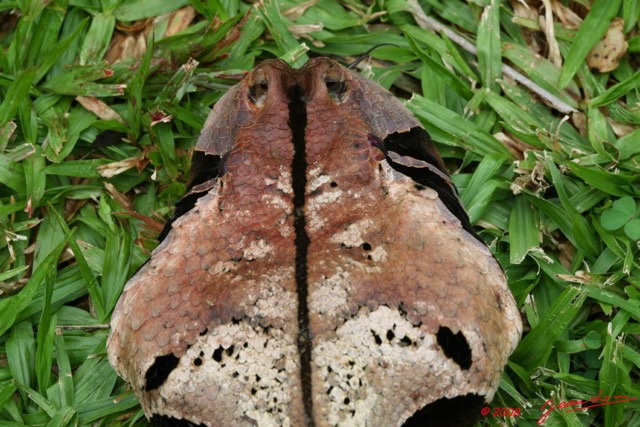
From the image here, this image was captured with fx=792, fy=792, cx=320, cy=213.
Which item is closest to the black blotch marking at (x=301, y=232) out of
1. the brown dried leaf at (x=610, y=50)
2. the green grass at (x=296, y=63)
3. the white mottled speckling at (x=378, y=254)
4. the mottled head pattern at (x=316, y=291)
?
the mottled head pattern at (x=316, y=291)

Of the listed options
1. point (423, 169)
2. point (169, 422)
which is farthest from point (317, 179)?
point (169, 422)

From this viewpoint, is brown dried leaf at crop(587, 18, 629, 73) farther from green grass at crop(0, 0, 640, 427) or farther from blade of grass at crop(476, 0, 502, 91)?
blade of grass at crop(476, 0, 502, 91)

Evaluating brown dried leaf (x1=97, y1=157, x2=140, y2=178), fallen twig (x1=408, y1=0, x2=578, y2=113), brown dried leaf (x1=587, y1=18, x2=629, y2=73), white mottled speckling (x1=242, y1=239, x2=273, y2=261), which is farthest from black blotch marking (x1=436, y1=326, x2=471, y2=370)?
brown dried leaf (x1=587, y1=18, x2=629, y2=73)

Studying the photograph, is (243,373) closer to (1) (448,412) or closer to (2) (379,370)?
(2) (379,370)

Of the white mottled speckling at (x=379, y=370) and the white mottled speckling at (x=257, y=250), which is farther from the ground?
the white mottled speckling at (x=257, y=250)

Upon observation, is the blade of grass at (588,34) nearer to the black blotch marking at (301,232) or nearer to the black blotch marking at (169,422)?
the black blotch marking at (301,232)

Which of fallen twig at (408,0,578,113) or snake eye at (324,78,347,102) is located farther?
fallen twig at (408,0,578,113)
